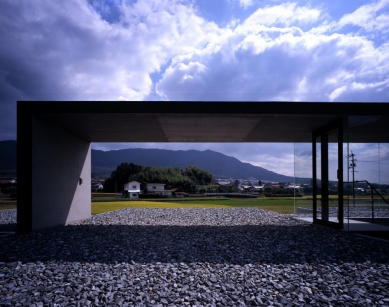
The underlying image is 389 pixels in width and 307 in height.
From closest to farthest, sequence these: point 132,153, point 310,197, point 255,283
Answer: point 255,283
point 310,197
point 132,153

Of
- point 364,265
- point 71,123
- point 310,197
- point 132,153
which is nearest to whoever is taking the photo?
point 364,265

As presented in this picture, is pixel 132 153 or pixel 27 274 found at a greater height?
pixel 132 153

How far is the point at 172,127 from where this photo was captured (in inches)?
368

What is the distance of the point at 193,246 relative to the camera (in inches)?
251

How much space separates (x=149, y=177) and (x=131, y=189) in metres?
3.50

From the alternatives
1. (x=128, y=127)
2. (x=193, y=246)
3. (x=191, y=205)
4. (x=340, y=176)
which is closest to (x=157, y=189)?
(x=191, y=205)

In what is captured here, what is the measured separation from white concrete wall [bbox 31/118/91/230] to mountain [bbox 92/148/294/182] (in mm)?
53393

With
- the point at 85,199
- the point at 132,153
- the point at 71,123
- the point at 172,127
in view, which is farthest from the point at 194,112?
the point at 132,153

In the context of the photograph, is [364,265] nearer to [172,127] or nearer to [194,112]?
[194,112]

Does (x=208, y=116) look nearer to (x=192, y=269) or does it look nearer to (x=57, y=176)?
(x=192, y=269)

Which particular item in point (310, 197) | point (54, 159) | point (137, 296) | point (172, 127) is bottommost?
point (137, 296)

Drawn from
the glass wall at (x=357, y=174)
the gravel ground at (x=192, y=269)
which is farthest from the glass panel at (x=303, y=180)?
the gravel ground at (x=192, y=269)

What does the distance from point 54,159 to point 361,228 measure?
26.8 ft

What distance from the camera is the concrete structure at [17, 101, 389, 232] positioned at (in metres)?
7.41
